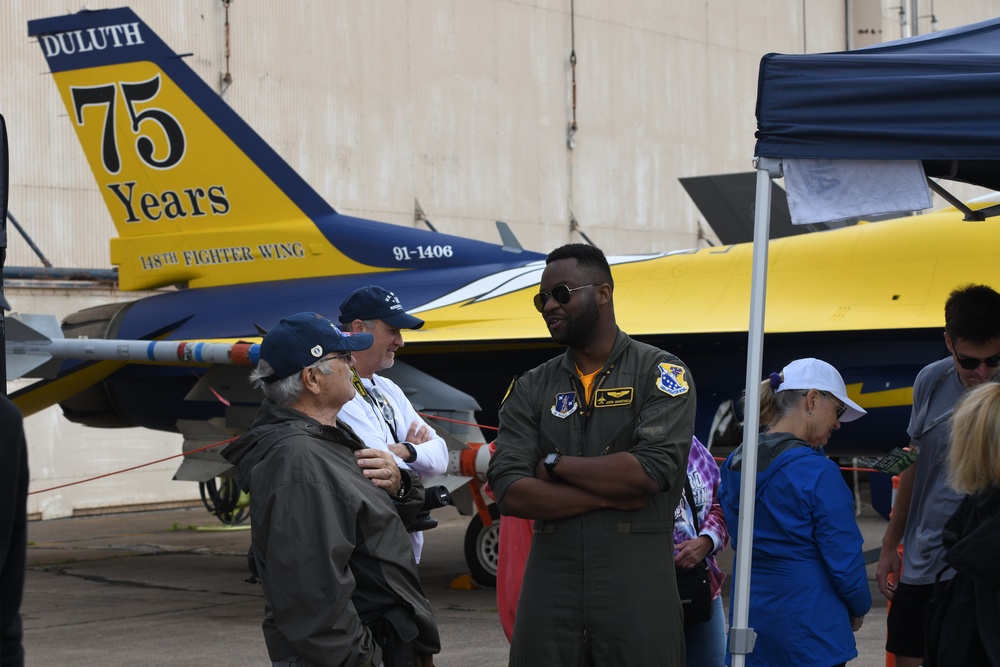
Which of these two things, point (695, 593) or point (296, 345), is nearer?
point (296, 345)

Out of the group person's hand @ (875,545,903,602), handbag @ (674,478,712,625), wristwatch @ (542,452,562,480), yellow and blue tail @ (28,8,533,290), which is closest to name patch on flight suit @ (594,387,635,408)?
wristwatch @ (542,452,562,480)

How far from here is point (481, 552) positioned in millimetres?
9727

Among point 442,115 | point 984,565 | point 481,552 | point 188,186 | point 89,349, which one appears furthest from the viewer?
point 442,115

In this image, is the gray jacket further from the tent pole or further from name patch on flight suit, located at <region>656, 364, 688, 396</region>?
the tent pole

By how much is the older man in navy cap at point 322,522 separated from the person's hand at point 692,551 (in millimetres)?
916

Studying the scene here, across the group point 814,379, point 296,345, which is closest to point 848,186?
point 814,379

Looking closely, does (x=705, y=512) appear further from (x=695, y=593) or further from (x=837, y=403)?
(x=837, y=403)

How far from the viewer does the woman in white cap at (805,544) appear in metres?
3.74

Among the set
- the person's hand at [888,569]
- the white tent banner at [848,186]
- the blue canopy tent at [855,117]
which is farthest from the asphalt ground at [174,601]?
the white tent banner at [848,186]

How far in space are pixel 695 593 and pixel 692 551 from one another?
142 mm

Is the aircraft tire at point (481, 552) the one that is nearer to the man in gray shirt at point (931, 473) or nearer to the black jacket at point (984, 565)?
the man in gray shirt at point (931, 473)

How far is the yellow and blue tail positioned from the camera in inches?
445

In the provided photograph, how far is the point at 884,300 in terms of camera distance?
8.89 m

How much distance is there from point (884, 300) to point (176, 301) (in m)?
6.52
